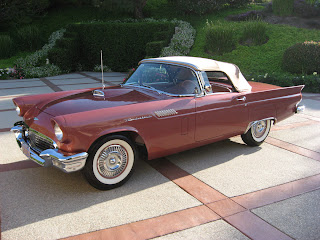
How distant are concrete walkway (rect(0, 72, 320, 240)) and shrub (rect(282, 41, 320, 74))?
7.07 m

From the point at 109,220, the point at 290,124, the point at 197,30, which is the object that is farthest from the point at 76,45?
the point at 109,220

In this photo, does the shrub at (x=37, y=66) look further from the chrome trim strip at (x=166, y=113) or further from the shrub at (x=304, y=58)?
the chrome trim strip at (x=166, y=113)

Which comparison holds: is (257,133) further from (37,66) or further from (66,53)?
(37,66)

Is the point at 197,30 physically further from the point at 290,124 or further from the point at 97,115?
the point at 97,115

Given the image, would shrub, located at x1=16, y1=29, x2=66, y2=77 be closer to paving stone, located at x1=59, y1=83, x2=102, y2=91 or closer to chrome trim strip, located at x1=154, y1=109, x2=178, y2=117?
paving stone, located at x1=59, y1=83, x2=102, y2=91

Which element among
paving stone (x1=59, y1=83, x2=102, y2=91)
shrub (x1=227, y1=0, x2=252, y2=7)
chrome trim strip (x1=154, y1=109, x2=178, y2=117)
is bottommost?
paving stone (x1=59, y1=83, x2=102, y2=91)

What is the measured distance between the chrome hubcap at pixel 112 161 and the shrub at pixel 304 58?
944 centimetres

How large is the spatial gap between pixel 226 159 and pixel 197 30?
1255 cm

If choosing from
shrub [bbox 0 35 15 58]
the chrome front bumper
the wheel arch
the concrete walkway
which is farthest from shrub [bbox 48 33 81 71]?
the chrome front bumper

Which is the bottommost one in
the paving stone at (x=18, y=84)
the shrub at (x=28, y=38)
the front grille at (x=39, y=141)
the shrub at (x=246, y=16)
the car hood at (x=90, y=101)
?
the paving stone at (x=18, y=84)

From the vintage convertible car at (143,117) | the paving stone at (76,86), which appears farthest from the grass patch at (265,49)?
the vintage convertible car at (143,117)

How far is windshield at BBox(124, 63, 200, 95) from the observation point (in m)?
4.27

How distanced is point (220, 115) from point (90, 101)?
177 cm

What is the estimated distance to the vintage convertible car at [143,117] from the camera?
10.9 ft
